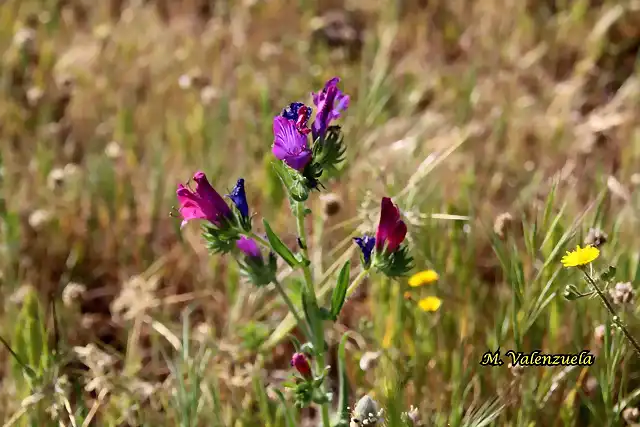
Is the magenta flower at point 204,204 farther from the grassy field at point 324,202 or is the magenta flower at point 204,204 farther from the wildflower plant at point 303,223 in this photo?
the grassy field at point 324,202

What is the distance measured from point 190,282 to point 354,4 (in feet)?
4.80

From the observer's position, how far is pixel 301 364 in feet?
3.61

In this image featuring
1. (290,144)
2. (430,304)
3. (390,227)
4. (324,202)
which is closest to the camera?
(290,144)

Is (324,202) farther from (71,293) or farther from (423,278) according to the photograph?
(71,293)

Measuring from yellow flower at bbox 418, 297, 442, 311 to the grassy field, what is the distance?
0.04 metres

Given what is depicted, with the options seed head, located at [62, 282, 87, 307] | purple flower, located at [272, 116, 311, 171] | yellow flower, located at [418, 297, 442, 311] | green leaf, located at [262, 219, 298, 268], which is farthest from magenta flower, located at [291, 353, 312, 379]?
seed head, located at [62, 282, 87, 307]

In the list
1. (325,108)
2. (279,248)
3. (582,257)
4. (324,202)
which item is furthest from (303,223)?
(324,202)

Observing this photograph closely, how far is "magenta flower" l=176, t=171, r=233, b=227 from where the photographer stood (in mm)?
1101

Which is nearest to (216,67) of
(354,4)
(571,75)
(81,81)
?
(81,81)

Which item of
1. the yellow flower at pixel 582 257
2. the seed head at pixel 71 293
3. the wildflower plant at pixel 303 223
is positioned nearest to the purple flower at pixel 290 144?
the wildflower plant at pixel 303 223

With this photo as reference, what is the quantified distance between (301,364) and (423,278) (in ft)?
1.48

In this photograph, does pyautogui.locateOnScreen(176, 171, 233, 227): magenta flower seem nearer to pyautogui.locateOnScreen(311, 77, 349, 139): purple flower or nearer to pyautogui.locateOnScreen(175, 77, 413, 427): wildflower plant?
pyautogui.locateOnScreen(175, 77, 413, 427): wildflower plant

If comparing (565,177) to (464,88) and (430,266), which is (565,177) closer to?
(430,266)

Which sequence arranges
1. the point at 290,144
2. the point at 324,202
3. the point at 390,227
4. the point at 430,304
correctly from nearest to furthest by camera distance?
the point at 290,144 < the point at 390,227 < the point at 430,304 < the point at 324,202
